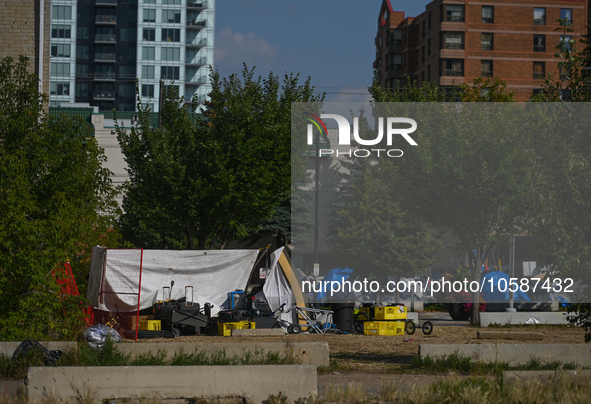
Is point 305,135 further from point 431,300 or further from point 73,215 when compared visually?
point 73,215

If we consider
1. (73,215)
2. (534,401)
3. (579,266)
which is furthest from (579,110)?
(73,215)

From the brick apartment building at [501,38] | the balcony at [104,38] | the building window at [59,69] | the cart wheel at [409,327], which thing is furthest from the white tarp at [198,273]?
the balcony at [104,38]

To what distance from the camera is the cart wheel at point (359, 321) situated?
19250 mm

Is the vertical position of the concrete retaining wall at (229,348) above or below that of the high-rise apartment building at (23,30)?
below

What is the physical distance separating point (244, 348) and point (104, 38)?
302 feet

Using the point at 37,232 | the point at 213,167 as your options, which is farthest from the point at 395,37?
the point at 37,232

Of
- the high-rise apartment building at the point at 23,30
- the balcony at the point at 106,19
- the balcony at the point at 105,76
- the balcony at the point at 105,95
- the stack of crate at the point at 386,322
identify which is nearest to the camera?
the stack of crate at the point at 386,322

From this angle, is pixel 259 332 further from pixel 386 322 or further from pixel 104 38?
pixel 104 38

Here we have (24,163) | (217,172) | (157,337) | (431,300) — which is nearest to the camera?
(24,163)

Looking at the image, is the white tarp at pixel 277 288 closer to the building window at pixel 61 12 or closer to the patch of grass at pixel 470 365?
the patch of grass at pixel 470 365

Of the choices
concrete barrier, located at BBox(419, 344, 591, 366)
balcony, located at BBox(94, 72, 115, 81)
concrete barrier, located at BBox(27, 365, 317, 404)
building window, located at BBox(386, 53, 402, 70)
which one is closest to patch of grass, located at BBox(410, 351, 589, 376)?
concrete barrier, located at BBox(419, 344, 591, 366)

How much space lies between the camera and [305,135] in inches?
1071

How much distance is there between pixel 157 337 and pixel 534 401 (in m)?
11.4

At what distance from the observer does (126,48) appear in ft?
313
